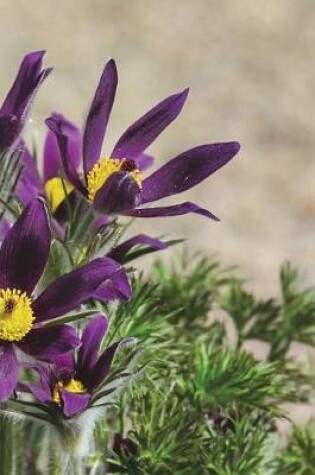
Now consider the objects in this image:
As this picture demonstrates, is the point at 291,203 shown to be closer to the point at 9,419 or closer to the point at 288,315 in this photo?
the point at 288,315

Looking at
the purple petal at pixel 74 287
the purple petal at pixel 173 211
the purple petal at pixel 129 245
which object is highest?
the purple petal at pixel 173 211

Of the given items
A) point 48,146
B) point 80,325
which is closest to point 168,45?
point 48,146

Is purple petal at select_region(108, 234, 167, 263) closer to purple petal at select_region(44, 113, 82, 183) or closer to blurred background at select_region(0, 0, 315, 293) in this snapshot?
purple petal at select_region(44, 113, 82, 183)

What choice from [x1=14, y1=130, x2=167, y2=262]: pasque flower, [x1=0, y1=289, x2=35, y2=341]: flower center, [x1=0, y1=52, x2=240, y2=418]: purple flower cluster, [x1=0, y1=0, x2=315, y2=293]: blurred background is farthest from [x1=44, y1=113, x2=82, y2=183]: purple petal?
[x1=0, y1=0, x2=315, y2=293]: blurred background

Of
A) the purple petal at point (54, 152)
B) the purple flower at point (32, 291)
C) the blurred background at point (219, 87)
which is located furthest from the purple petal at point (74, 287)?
the blurred background at point (219, 87)

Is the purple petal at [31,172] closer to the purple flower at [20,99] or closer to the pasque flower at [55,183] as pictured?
the pasque flower at [55,183]

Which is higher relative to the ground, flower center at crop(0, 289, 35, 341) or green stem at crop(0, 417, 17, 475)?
flower center at crop(0, 289, 35, 341)
